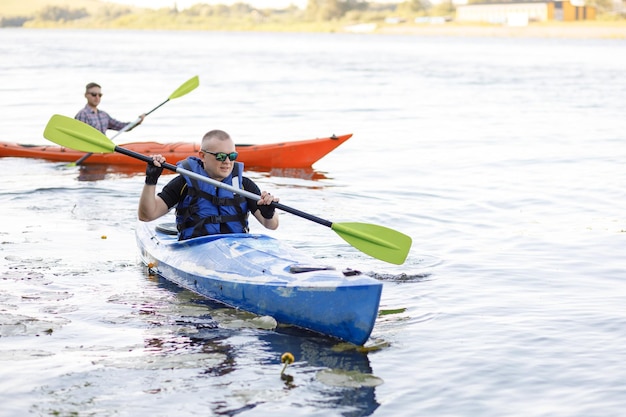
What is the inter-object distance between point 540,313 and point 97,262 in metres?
3.77

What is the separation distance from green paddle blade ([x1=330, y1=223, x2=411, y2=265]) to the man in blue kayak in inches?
21.0

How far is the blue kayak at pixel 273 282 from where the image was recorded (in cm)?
559

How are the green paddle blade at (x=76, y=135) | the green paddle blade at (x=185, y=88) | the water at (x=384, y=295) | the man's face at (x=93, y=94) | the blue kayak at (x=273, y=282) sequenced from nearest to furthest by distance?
1. the water at (x=384, y=295)
2. the blue kayak at (x=273, y=282)
3. the green paddle blade at (x=76, y=135)
4. the green paddle blade at (x=185, y=88)
5. the man's face at (x=93, y=94)

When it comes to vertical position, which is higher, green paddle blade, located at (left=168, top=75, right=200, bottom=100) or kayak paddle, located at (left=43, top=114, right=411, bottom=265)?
green paddle blade, located at (left=168, top=75, right=200, bottom=100)

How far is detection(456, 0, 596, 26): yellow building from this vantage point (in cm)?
11262

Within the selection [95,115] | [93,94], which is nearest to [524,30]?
[95,115]

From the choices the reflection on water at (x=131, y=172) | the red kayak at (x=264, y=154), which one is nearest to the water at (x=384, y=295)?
the reflection on water at (x=131, y=172)

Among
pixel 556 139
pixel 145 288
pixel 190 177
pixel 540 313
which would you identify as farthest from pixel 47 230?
pixel 556 139

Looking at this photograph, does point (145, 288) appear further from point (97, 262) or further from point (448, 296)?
point (448, 296)

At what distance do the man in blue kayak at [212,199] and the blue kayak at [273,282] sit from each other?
134 mm

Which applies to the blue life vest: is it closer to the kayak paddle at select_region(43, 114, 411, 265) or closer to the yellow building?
the kayak paddle at select_region(43, 114, 411, 265)

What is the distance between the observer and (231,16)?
15062cm

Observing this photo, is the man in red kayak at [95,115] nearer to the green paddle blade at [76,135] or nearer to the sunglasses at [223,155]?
the green paddle blade at [76,135]

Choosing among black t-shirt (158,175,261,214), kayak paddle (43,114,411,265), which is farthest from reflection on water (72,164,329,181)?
black t-shirt (158,175,261,214)
